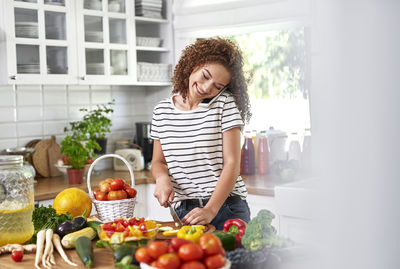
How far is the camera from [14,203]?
1621mm

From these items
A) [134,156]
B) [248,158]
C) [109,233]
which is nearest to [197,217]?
[109,233]

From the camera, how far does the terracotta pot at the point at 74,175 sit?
9.95 feet

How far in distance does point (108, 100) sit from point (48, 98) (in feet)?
1.59

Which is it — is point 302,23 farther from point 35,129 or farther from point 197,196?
point 35,129

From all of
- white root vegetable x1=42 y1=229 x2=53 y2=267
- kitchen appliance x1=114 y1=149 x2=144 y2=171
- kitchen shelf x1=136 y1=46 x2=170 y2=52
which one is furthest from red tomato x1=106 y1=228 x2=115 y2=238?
kitchen shelf x1=136 y1=46 x2=170 y2=52

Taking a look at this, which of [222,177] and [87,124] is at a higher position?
[87,124]

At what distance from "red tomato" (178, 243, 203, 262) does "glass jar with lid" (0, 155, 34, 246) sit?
2.46 ft

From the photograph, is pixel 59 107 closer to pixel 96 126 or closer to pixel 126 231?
pixel 96 126

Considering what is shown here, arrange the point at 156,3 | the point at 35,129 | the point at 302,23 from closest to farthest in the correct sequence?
the point at 302,23 < the point at 35,129 < the point at 156,3

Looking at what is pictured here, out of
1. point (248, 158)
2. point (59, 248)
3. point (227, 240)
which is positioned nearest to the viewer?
point (227, 240)

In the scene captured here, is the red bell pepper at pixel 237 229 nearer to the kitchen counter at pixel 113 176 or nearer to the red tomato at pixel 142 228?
the red tomato at pixel 142 228

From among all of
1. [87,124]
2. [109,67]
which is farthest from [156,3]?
[87,124]

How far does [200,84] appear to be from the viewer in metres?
1.90

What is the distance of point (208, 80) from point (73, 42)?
1.48 metres
